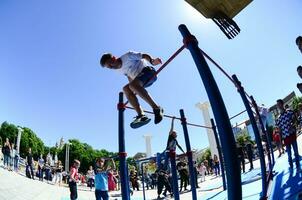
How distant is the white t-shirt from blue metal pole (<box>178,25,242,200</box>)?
1635mm

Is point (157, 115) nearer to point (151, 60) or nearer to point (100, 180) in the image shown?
point (151, 60)

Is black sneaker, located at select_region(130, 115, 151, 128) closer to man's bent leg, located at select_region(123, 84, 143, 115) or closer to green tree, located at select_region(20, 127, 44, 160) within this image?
man's bent leg, located at select_region(123, 84, 143, 115)

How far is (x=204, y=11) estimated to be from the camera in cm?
709

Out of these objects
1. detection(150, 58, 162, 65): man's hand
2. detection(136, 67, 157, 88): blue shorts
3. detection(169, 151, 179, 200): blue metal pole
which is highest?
detection(150, 58, 162, 65): man's hand

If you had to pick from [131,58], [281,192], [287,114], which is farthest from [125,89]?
[287,114]

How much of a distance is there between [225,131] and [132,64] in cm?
223

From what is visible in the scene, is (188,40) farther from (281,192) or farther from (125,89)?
(281,192)

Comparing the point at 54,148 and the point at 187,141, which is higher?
the point at 54,148

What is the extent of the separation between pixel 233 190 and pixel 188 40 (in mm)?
1212

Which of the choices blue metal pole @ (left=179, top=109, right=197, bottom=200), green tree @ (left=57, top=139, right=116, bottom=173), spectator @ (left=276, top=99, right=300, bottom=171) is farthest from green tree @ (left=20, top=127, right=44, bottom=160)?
spectator @ (left=276, top=99, right=300, bottom=171)

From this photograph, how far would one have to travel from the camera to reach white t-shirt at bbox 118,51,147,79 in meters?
3.65

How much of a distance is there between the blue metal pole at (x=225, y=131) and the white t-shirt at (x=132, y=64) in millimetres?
1635

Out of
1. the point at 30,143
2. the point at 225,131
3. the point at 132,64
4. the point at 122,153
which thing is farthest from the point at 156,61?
the point at 30,143

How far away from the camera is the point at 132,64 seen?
12.1ft
